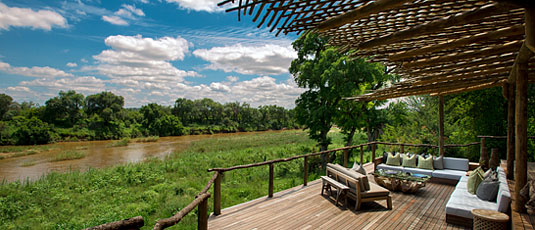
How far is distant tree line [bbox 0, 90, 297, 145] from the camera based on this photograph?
31375 millimetres

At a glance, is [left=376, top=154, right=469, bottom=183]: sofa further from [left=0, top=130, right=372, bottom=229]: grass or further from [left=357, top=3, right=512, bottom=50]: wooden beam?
[left=357, top=3, right=512, bottom=50]: wooden beam

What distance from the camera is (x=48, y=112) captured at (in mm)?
41188

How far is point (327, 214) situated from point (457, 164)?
4.80 meters

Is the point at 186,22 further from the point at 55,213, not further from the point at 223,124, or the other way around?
the point at 223,124

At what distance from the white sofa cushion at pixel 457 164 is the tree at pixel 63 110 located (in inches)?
1902

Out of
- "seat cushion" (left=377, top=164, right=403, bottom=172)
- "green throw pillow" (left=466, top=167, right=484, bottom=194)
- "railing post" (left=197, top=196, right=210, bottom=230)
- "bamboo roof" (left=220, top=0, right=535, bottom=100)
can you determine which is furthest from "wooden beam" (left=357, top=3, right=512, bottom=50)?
"seat cushion" (left=377, top=164, right=403, bottom=172)

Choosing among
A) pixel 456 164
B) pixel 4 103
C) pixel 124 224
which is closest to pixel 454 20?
pixel 124 224

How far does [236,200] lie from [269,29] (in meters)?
6.73

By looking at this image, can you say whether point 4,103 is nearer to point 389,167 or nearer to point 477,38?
point 389,167

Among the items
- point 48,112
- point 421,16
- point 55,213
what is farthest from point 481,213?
point 48,112

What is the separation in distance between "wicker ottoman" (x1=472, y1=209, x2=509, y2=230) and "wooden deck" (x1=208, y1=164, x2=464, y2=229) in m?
0.77

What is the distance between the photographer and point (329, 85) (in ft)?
45.7

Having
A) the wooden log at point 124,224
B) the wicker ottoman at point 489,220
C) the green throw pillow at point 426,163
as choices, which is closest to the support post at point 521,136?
the wicker ottoman at point 489,220

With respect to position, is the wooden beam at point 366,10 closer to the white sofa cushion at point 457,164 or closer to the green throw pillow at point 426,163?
the green throw pillow at point 426,163
